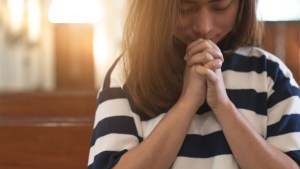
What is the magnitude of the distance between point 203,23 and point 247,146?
25 cm

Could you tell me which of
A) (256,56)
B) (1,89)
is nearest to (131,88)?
(256,56)

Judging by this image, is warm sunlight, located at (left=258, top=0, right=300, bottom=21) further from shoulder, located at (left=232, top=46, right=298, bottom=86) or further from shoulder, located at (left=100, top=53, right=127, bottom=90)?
shoulder, located at (left=100, top=53, right=127, bottom=90)

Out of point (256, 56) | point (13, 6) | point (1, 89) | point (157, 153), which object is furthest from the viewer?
point (13, 6)

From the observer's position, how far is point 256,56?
83cm

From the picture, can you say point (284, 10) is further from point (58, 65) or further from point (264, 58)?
point (58, 65)

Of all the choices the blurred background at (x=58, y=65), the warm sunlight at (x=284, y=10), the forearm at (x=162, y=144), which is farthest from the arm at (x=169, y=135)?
the warm sunlight at (x=284, y=10)

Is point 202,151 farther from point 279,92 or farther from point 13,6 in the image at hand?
point 13,6

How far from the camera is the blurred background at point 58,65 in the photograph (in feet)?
3.93

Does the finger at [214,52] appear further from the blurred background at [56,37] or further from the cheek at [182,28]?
the blurred background at [56,37]

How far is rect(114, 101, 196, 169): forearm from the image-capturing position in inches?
27.6

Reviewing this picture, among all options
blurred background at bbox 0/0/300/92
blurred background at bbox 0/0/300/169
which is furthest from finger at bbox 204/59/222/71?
blurred background at bbox 0/0/300/92

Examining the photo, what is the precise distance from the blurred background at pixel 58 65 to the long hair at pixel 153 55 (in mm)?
452

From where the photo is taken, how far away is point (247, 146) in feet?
2.31

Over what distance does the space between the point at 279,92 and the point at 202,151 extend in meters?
0.20
